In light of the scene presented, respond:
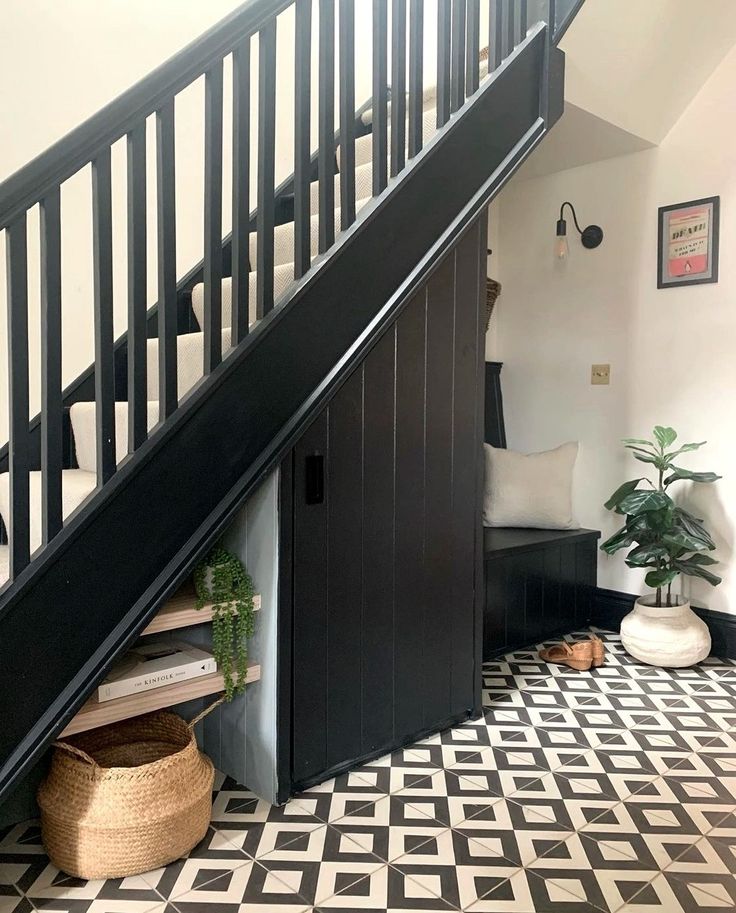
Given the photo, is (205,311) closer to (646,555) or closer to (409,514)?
(409,514)

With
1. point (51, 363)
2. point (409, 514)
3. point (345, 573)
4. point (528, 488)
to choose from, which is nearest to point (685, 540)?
point (528, 488)

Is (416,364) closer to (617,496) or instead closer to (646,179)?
(617,496)

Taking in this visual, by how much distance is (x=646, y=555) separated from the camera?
325 centimetres

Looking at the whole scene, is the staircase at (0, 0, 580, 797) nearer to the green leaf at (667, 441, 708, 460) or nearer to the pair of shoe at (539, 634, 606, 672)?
the green leaf at (667, 441, 708, 460)

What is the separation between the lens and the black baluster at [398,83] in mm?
2035

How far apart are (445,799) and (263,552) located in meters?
0.82

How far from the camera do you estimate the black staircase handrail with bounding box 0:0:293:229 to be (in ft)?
4.55

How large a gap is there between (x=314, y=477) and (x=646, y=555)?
5.72 feet

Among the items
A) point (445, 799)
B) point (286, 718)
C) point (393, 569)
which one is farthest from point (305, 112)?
point (445, 799)


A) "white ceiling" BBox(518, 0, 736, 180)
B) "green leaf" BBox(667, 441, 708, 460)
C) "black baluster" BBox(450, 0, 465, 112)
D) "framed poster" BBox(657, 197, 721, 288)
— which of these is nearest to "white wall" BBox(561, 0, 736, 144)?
"white ceiling" BBox(518, 0, 736, 180)

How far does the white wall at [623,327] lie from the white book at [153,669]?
2.35 m

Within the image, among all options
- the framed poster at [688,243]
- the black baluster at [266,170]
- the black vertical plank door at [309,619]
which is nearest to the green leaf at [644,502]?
the framed poster at [688,243]

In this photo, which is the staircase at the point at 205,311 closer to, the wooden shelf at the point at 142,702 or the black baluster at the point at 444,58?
the black baluster at the point at 444,58

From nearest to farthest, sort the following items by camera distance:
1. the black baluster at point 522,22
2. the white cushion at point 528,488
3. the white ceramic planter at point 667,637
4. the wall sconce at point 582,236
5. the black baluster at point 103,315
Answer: the black baluster at point 103,315, the black baluster at point 522,22, the white ceramic planter at point 667,637, the white cushion at point 528,488, the wall sconce at point 582,236
